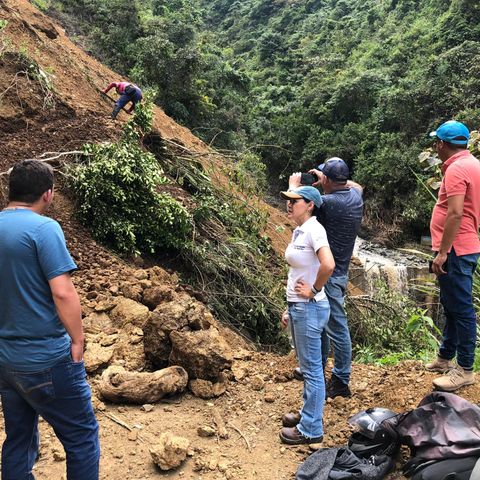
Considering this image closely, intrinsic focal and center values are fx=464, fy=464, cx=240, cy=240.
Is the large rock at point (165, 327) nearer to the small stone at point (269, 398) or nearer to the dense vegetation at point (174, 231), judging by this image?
the small stone at point (269, 398)

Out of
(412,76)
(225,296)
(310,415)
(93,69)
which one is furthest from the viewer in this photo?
(412,76)

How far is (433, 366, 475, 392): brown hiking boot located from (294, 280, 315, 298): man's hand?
120 cm

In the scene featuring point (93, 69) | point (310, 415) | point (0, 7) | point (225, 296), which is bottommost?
point (225, 296)

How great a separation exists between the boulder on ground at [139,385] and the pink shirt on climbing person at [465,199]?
2.05 metres

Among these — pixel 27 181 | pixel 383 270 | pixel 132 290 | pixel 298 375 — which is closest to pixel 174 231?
pixel 132 290

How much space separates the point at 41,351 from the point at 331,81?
84.1 feet

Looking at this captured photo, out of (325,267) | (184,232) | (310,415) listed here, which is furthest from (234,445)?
(184,232)

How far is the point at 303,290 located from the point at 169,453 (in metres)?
1.20

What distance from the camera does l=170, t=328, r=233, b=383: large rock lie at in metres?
3.45

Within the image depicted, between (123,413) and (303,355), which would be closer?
(303,355)

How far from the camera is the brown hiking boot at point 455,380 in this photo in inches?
124

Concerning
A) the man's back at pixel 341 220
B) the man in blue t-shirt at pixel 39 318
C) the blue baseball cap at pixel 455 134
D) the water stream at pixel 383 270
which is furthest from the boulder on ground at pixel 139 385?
the water stream at pixel 383 270

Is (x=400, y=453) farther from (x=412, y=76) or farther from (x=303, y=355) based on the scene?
(x=412, y=76)

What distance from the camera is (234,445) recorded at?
2961 mm
